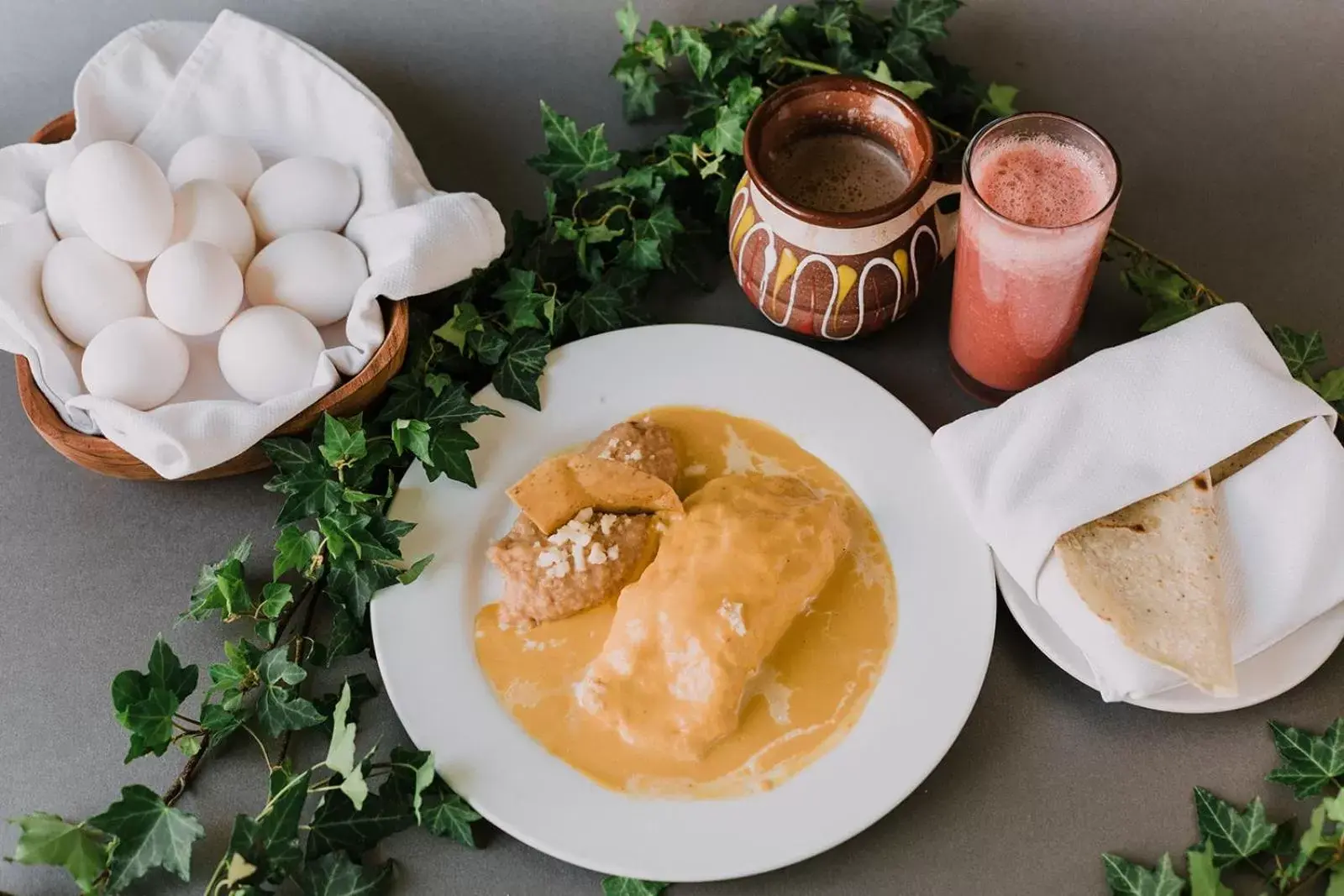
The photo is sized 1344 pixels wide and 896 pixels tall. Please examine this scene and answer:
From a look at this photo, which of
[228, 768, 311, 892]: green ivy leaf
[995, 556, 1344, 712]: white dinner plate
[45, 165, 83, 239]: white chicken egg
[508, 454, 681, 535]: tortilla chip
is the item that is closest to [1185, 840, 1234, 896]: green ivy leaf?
[995, 556, 1344, 712]: white dinner plate

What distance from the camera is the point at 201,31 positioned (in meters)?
1.38

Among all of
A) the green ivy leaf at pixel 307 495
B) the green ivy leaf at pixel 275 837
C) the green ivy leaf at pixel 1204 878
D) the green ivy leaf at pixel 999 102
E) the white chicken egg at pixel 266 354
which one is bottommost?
the green ivy leaf at pixel 1204 878

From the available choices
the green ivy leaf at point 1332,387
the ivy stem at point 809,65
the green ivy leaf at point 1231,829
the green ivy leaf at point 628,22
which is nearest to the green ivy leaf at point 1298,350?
the green ivy leaf at point 1332,387

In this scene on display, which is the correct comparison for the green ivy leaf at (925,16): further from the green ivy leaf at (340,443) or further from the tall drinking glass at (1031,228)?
the green ivy leaf at (340,443)

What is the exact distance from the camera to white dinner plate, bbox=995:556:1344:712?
1050 mm

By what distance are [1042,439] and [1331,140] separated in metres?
0.66

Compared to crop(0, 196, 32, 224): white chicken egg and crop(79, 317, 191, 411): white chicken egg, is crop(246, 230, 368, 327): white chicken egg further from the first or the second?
crop(0, 196, 32, 224): white chicken egg

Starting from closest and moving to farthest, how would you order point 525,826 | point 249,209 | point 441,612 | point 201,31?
point 525,826 → point 441,612 → point 249,209 → point 201,31

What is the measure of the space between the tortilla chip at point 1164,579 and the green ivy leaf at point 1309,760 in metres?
0.09

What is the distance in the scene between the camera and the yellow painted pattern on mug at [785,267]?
46.9 inches

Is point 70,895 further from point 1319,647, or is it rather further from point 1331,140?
point 1331,140

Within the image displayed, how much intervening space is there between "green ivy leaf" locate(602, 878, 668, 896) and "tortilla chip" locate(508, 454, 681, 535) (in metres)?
0.31

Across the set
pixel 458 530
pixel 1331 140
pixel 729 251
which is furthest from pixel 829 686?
pixel 1331 140

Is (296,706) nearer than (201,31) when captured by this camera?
Yes
